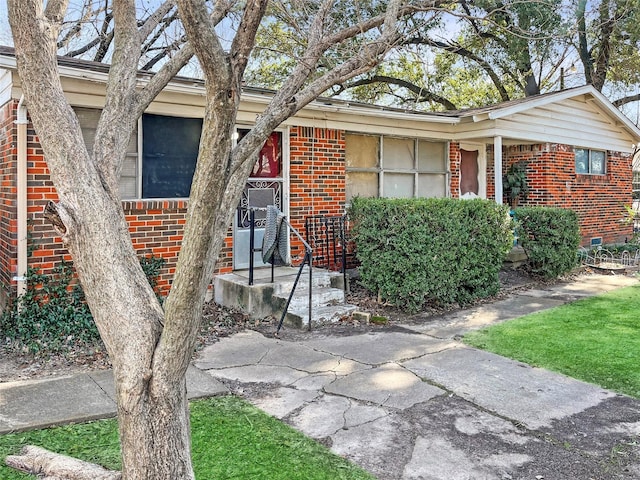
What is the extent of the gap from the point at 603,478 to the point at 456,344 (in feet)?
9.05

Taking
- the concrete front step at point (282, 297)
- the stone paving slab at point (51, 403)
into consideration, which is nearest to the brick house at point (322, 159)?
the concrete front step at point (282, 297)

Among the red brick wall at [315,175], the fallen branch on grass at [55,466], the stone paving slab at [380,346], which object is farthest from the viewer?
the red brick wall at [315,175]

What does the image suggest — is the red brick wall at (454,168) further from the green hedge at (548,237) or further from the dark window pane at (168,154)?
the dark window pane at (168,154)

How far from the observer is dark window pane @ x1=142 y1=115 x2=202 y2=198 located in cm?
691

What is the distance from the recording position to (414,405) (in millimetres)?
4016

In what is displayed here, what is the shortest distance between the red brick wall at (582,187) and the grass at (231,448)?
1001 centimetres

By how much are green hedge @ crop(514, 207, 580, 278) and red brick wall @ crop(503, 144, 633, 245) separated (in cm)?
246

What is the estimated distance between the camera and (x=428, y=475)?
3000 mm

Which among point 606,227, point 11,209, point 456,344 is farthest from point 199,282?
point 606,227

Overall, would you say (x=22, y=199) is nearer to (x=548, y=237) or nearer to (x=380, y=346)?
(x=380, y=346)

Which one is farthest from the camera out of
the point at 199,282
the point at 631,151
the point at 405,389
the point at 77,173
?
the point at 631,151

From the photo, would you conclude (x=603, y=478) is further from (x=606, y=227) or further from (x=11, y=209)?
(x=606, y=227)

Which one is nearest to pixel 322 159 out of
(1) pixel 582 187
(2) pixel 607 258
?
(2) pixel 607 258

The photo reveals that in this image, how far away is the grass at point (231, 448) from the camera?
297cm
